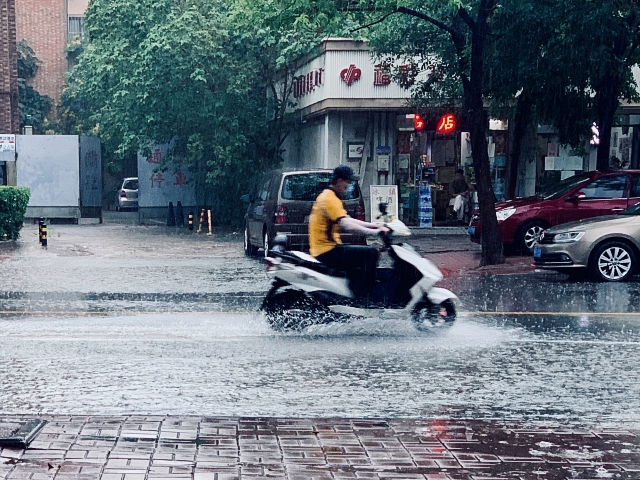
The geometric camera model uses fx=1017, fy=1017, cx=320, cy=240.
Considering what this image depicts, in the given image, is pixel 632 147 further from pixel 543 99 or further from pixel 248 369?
pixel 248 369

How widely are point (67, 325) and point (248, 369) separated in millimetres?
3218

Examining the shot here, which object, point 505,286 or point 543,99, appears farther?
point 543,99

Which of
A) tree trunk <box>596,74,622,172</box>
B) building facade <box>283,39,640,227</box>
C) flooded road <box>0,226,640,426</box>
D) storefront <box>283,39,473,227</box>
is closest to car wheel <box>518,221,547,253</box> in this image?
tree trunk <box>596,74,622,172</box>

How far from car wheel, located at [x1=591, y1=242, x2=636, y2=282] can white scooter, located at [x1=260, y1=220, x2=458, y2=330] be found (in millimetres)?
5524

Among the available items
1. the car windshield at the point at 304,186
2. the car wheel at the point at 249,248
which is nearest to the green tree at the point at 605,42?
the car windshield at the point at 304,186

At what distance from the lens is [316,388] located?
7742 millimetres

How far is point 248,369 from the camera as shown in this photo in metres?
8.49

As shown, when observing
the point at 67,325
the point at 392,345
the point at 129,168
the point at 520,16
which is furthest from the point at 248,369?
the point at 129,168

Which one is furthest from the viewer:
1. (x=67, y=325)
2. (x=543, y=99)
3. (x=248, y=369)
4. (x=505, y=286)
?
(x=543, y=99)

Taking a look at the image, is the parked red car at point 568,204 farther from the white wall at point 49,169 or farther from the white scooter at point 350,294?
the white wall at point 49,169

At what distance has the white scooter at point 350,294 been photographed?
1045 centimetres

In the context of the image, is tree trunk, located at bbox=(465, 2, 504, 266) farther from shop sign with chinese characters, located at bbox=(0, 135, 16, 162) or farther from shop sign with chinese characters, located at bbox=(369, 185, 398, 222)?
shop sign with chinese characters, located at bbox=(0, 135, 16, 162)

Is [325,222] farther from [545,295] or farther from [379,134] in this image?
[379,134]

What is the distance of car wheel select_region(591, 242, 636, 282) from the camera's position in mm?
15344
